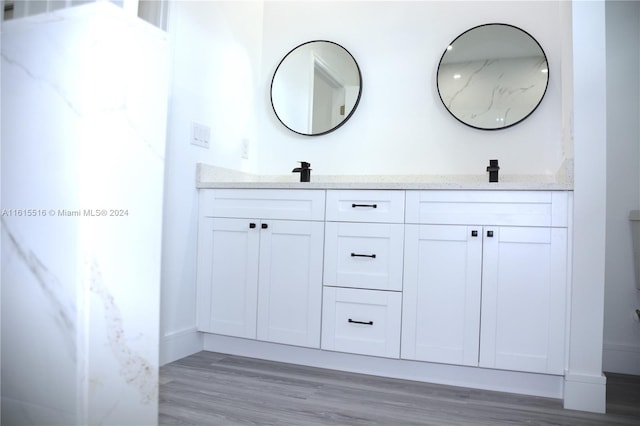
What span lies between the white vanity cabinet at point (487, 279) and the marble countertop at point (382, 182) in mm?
34

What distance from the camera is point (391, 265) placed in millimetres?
2250

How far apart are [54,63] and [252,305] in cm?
146

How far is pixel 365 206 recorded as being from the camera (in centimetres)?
231

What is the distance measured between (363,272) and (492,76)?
1.31 meters

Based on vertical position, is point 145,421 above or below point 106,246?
below

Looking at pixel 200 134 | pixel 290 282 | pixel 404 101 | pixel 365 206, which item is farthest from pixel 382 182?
pixel 200 134

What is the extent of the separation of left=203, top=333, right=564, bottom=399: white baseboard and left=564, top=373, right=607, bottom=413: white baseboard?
0.09 meters

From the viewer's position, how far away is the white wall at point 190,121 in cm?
241

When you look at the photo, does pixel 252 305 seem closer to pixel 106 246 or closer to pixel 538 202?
pixel 106 246

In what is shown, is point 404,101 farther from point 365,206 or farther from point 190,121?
point 190,121

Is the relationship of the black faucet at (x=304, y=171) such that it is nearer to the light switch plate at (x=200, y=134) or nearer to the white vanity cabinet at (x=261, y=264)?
the white vanity cabinet at (x=261, y=264)

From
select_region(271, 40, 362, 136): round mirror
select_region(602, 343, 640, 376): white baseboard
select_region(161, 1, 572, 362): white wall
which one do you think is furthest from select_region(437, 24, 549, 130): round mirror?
select_region(602, 343, 640, 376): white baseboard

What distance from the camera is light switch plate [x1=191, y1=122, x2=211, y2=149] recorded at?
256 cm

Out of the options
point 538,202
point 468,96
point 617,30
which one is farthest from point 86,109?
point 617,30
